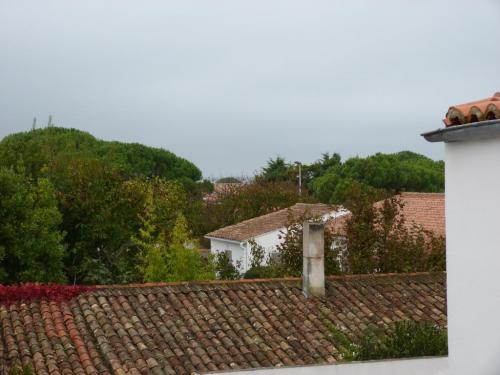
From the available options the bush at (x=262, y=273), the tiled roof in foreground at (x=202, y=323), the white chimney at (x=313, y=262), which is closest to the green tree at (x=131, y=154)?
the bush at (x=262, y=273)

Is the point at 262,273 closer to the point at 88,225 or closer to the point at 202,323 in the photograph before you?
the point at 88,225

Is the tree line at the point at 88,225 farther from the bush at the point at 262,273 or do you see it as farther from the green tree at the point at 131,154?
the green tree at the point at 131,154

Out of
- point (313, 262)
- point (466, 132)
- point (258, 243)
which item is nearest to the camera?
point (466, 132)

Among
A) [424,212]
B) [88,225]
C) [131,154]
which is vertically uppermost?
[131,154]

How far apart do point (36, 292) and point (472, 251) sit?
996cm

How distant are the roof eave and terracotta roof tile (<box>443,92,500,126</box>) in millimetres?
157

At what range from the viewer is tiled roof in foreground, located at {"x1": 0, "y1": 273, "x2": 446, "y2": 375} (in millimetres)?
11188

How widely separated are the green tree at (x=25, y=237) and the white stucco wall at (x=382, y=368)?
11.2m

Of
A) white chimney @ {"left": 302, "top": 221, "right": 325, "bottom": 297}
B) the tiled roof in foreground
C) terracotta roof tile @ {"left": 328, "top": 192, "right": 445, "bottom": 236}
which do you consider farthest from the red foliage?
terracotta roof tile @ {"left": 328, "top": 192, "right": 445, "bottom": 236}

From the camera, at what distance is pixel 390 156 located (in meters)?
51.1

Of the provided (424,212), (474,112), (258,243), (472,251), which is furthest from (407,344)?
(258,243)

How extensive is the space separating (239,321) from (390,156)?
39.8 metres

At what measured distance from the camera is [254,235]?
3291cm

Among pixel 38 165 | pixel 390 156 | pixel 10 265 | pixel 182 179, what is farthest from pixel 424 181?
pixel 10 265
